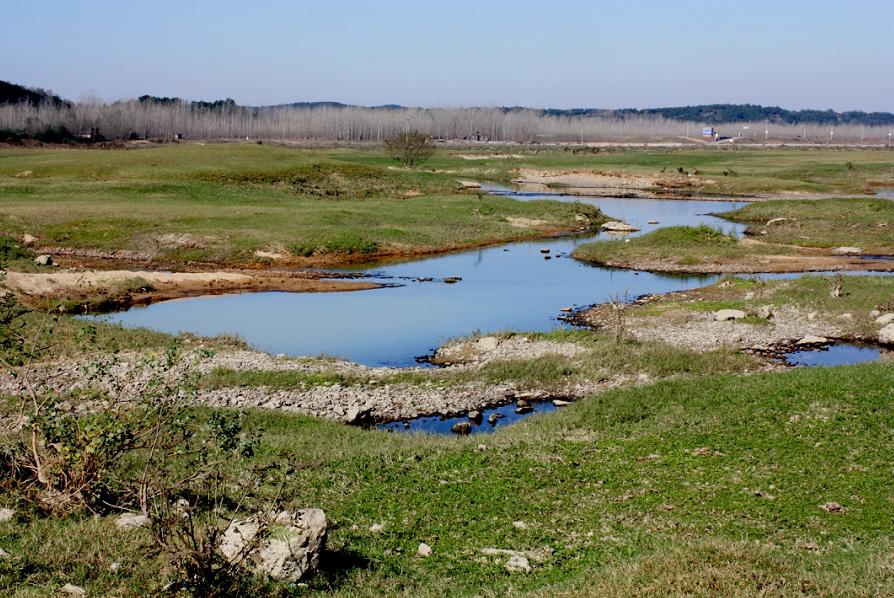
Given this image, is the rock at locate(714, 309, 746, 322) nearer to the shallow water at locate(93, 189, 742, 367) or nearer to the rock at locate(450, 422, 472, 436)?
the shallow water at locate(93, 189, 742, 367)

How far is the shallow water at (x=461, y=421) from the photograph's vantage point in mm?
22594

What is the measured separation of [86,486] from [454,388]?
1502cm

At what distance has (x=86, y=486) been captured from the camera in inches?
465

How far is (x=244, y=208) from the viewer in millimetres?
68188

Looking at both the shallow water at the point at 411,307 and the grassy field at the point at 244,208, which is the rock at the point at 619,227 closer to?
the grassy field at the point at 244,208

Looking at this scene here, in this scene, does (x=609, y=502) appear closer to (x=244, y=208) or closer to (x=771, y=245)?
(x=771, y=245)

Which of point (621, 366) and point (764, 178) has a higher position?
point (764, 178)

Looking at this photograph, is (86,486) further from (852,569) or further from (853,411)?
(853,411)

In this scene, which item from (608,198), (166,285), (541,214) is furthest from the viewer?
(608,198)

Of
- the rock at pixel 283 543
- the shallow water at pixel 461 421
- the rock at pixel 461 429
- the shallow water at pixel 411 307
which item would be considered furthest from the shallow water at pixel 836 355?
the rock at pixel 283 543

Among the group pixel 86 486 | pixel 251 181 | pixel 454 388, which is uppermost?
pixel 251 181

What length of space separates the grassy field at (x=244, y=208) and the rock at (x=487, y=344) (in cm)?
2552

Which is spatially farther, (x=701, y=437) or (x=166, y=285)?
(x=166, y=285)

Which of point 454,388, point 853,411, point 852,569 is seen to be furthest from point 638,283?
point 852,569
